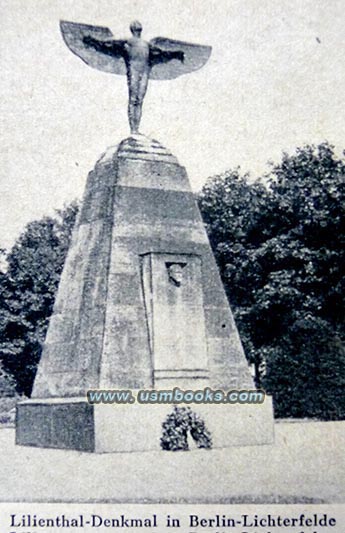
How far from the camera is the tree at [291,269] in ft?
76.6

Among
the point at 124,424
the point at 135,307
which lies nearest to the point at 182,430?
the point at 124,424

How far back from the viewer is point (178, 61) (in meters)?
18.3

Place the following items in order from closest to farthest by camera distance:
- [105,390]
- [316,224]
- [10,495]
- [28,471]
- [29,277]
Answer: [10,495], [28,471], [105,390], [316,224], [29,277]

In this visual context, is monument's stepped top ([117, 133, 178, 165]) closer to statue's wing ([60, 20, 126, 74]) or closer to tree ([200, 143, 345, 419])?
statue's wing ([60, 20, 126, 74])

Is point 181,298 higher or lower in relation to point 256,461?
higher

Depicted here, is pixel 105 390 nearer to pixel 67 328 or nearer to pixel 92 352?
pixel 92 352

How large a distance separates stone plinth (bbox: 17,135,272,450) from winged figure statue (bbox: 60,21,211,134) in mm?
1176

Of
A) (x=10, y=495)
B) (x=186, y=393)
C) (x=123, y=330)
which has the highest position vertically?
(x=123, y=330)

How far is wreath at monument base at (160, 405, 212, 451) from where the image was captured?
1488cm

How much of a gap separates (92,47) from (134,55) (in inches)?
34.8

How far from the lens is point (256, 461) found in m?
13.6

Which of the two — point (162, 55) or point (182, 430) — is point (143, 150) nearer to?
point (162, 55)

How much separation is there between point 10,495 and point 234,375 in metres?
6.40

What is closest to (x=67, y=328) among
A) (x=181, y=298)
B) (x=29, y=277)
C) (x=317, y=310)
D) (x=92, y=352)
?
(x=92, y=352)
